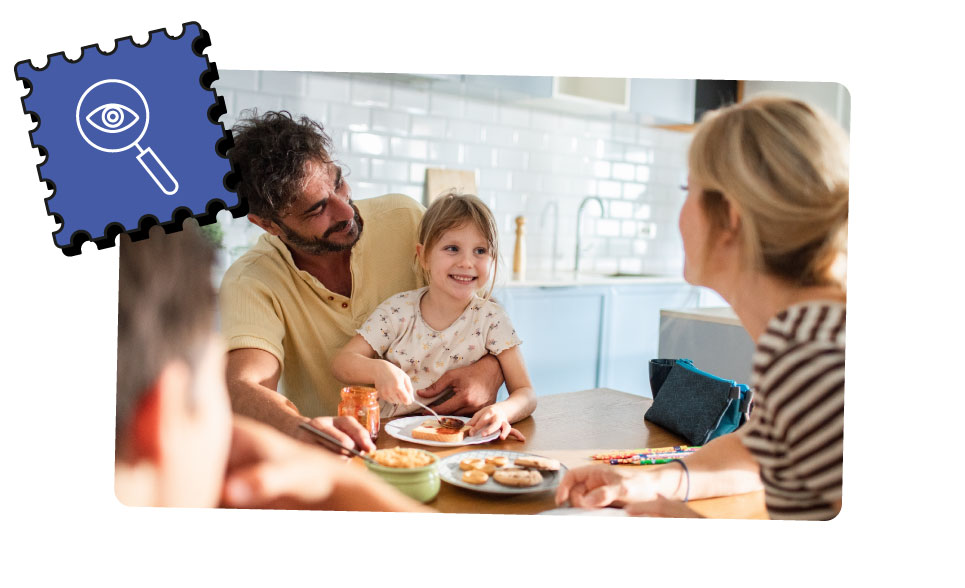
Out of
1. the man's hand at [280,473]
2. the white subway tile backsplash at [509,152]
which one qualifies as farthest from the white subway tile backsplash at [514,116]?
the man's hand at [280,473]

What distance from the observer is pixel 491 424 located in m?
1.46

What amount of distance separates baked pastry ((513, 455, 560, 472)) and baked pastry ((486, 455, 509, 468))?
2 cm

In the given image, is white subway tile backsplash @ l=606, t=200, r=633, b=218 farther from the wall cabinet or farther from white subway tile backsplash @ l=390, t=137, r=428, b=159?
white subway tile backsplash @ l=390, t=137, r=428, b=159

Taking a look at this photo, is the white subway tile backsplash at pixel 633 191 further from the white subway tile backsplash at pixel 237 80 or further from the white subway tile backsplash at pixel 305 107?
the white subway tile backsplash at pixel 237 80

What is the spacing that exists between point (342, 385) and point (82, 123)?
0.61 m

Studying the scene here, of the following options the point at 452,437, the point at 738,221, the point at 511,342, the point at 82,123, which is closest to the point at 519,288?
the point at 511,342

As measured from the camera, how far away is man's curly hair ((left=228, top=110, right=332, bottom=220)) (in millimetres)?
1426

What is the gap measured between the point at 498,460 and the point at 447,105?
0.65 m

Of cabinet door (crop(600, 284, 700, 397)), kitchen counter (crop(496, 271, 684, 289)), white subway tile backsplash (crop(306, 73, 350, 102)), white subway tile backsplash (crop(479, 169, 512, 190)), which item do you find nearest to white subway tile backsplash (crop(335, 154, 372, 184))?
white subway tile backsplash (crop(306, 73, 350, 102))

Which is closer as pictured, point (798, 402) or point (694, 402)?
point (798, 402)

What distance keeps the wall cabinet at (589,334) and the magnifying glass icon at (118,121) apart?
62cm

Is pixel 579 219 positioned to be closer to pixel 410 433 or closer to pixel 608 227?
pixel 608 227

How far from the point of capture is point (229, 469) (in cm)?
142

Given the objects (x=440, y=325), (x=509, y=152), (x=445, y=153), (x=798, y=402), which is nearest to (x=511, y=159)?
(x=509, y=152)
